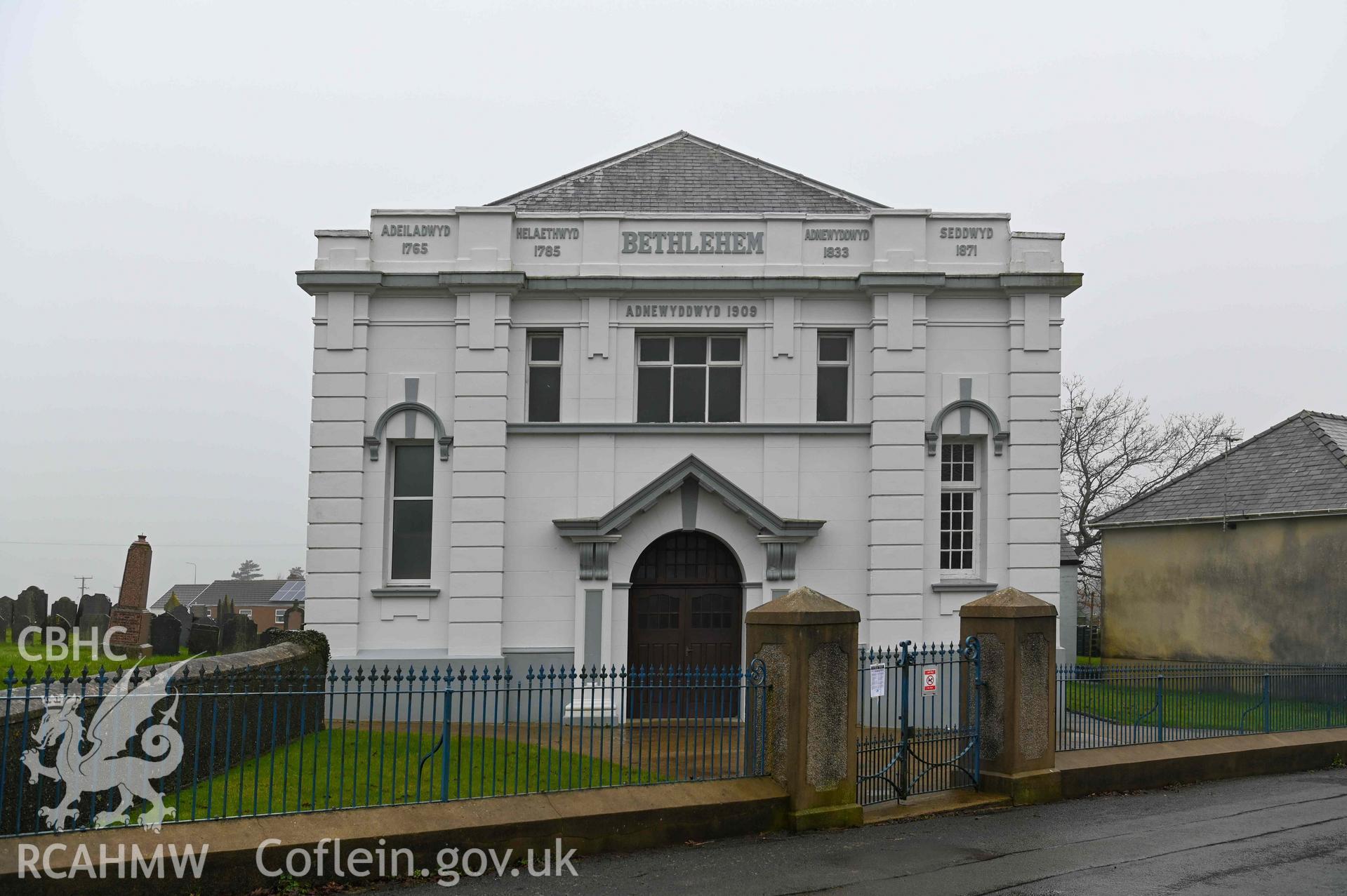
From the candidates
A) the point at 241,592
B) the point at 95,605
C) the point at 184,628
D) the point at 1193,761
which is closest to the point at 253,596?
the point at 241,592

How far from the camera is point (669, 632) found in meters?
19.6

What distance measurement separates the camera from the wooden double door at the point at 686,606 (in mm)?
19516

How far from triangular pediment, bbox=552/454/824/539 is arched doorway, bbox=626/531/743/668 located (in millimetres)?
795

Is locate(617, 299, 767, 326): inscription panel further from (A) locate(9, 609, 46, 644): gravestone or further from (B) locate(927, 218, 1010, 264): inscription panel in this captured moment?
(A) locate(9, 609, 46, 644): gravestone

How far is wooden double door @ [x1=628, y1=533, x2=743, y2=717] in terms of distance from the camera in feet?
64.0

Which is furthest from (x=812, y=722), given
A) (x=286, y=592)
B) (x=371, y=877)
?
(x=286, y=592)

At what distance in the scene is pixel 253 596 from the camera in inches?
2906

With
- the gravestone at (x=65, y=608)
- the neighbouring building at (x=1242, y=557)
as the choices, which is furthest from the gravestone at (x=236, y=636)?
the neighbouring building at (x=1242, y=557)

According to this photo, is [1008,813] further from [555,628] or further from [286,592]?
[286,592]

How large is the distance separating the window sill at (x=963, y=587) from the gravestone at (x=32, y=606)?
20.3 m

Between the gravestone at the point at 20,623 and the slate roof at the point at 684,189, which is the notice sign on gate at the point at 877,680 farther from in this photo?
the gravestone at the point at 20,623

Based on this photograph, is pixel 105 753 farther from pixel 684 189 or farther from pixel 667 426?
pixel 684 189

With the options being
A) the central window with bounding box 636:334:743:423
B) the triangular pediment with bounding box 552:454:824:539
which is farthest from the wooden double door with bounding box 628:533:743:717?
the central window with bounding box 636:334:743:423

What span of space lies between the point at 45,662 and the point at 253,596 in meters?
59.1
